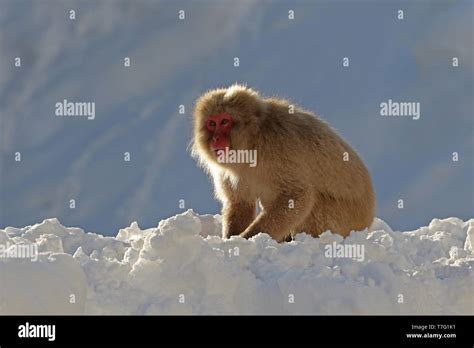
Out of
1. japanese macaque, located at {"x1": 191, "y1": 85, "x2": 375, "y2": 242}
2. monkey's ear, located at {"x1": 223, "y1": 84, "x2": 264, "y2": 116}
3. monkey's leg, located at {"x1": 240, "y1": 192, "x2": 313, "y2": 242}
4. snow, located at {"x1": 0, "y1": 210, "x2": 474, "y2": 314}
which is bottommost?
snow, located at {"x1": 0, "y1": 210, "x2": 474, "y2": 314}

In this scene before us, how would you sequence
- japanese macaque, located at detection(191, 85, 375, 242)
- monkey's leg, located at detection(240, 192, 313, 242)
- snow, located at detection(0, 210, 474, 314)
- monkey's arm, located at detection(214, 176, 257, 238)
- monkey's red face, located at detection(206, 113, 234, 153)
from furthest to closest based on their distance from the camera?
monkey's arm, located at detection(214, 176, 257, 238) → monkey's red face, located at detection(206, 113, 234, 153) → japanese macaque, located at detection(191, 85, 375, 242) → monkey's leg, located at detection(240, 192, 313, 242) → snow, located at detection(0, 210, 474, 314)

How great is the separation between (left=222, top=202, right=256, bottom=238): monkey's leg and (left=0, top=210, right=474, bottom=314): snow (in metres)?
1.61

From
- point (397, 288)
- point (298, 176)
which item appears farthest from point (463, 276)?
point (298, 176)

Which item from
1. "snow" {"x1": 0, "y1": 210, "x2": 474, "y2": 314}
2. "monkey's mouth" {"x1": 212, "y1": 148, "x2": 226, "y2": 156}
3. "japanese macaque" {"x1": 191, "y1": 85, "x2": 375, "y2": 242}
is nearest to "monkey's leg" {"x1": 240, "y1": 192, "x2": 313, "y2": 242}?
"japanese macaque" {"x1": 191, "y1": 85, "x2": 375, "y2": 242}

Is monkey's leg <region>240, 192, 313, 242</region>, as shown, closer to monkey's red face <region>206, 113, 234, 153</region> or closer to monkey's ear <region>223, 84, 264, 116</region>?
monkey's red face <region>206, 113, 234, 153</region>

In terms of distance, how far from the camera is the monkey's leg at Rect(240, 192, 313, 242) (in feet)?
29.5

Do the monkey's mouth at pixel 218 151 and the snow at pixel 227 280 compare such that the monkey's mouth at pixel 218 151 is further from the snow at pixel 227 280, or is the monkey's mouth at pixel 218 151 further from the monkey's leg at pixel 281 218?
the snow at pixel 227 280

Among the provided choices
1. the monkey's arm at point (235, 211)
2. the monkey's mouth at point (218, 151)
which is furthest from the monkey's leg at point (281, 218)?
the monkey's mouth at point (218, 151)

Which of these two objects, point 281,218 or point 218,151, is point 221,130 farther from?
point 281,218

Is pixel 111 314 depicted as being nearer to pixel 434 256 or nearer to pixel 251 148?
pixel 251 148

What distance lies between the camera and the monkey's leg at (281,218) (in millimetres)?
8992

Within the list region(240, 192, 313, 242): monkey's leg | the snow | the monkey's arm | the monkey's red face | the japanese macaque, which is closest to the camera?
the snow

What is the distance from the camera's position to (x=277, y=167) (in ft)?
30.1

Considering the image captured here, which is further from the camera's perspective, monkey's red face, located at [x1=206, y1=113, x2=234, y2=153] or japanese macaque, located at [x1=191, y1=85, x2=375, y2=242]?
monkey's red face, located at [x1=206, y1=113, x2=234, y2=153]
